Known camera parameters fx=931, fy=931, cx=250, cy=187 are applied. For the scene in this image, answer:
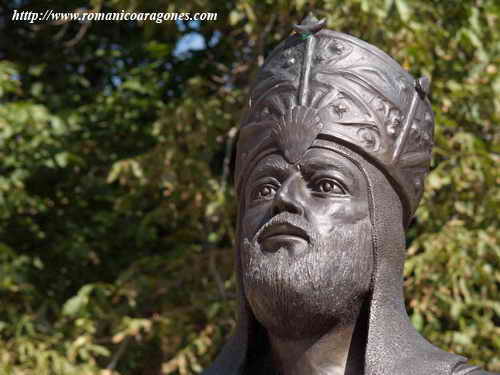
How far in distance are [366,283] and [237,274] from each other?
0.41m

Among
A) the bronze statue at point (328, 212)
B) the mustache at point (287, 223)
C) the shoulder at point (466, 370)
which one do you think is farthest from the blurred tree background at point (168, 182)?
the mustache at point (287, 223)

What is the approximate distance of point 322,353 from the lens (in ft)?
8.13

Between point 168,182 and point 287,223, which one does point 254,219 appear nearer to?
point 287,223

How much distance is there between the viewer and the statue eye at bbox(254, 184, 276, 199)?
8.46ft

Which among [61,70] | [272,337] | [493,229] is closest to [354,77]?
[272,337]

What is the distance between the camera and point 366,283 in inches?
98.3

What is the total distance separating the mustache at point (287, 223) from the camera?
2.45m

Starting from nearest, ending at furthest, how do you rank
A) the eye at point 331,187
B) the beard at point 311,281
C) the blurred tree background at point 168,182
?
the beard at point 311,281
the eye at point 331,187
the blurred tree background at point 168,182

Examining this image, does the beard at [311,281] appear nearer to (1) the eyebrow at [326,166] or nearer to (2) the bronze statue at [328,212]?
(2) the bronze statue at [328,212]

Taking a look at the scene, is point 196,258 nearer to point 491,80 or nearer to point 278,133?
point 491,80

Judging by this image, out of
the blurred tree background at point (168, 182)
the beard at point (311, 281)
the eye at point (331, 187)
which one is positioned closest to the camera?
the beard at point (311, 281)

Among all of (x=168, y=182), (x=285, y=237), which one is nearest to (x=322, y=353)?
(x=285, y=237)

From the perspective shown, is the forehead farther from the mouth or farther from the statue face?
the mouth

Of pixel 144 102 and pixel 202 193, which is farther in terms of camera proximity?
pixel 144 102
